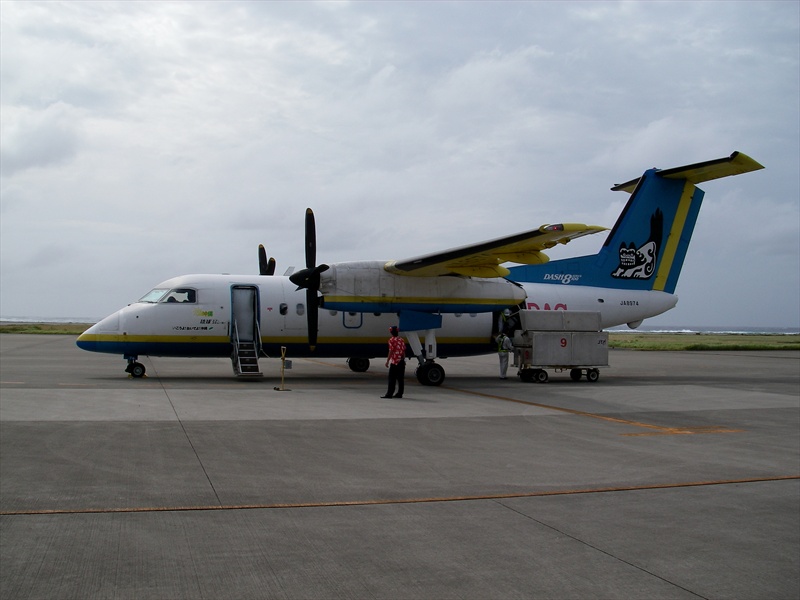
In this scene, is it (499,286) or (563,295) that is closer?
(499,286)

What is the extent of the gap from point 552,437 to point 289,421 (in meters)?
4.40

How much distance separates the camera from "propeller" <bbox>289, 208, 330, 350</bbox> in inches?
747

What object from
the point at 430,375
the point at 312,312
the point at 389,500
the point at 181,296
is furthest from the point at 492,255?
the point at 389,500

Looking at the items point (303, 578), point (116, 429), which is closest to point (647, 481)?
point (303, 578)

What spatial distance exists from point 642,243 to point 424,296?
8.30 m

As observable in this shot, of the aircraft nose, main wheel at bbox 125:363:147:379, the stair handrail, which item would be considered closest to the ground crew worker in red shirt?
the stair handrail

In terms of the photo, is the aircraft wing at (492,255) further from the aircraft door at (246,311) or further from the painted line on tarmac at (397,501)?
the painted line on tarmac at (397,501)

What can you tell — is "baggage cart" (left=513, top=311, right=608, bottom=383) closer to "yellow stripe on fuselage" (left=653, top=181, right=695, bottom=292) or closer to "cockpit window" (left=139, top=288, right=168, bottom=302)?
"yellow stripe on fuselage" (left=653, top=181, right=695, bottom=292)

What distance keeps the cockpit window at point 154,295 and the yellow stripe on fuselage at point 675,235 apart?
51.3ft

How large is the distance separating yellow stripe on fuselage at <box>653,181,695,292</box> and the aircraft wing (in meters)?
6.22

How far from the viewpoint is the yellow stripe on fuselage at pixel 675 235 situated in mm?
23234

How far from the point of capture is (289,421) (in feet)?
39.7

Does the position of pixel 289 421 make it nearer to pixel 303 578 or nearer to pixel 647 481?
pixel 647 481

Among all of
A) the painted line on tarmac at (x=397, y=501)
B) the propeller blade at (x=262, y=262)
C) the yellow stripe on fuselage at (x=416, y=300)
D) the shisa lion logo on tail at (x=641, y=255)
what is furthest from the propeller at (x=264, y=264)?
the painted line on tarmac at (x=397, y=501)
